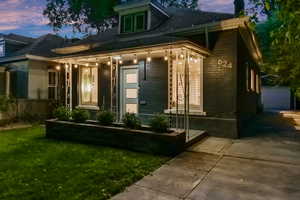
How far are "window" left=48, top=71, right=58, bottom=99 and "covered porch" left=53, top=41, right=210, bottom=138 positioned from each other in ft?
7.55

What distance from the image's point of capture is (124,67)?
9094 mm

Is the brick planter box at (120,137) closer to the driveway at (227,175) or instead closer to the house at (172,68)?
the driveway at (227,175)

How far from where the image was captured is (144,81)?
8.47m

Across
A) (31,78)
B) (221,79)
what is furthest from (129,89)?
(31,78)

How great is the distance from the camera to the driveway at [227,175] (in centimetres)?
308

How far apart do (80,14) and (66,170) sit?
1965 cm

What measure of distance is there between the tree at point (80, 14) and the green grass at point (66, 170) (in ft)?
52.8

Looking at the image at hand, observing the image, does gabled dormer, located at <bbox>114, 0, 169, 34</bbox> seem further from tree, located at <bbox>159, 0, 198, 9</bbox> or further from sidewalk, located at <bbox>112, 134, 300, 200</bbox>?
tree, located at <bbox>159, 0, 198, 9</bbox>

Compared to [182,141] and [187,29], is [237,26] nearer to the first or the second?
[187,29]

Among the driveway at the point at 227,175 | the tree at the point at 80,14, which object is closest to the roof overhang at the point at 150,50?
the driveway at the point at 227,175

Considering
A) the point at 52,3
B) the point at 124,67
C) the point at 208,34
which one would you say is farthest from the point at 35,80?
the point at 52,3

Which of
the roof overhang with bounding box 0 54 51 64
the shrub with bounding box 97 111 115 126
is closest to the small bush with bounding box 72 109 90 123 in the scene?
the shrub with bounding box 97 111 115 126

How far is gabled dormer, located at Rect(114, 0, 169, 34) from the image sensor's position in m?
9.27

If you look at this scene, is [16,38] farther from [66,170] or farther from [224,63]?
[224,63]
